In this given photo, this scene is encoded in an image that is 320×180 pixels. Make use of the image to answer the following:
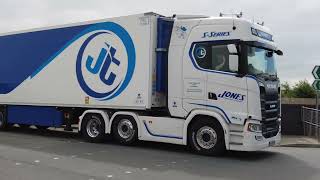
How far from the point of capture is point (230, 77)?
12328 millimetres

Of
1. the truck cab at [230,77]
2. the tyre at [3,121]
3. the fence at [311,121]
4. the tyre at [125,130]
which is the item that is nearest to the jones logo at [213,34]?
the truck cab at [230,77]

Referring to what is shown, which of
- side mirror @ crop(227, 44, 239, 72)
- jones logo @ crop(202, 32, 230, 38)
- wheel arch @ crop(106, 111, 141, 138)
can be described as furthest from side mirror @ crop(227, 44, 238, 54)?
wheel arch @ crop(106, 111, 141, 138)

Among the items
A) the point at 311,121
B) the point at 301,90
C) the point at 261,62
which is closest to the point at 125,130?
the point at 261,62

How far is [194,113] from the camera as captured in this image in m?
12.9

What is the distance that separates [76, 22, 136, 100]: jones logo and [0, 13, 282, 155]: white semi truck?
0.10 feet

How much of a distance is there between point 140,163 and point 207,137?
220 centimetres

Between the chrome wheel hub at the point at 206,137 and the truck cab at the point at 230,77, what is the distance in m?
0.45

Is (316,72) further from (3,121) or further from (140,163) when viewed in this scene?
(3,121)

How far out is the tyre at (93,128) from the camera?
591 inches

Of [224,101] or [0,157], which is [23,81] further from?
[224,101]

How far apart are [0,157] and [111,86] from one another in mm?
3979

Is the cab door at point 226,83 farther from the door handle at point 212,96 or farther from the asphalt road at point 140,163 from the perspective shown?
the asphalt road at point 140,163

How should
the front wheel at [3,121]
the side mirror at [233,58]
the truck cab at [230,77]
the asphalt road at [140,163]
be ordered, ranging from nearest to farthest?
the asphalt road at [140,163], the truck cab at [230,77], the side mirror at [233,58], the front wheel at [3,121]

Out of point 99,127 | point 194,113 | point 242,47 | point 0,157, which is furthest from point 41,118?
point 242,47
